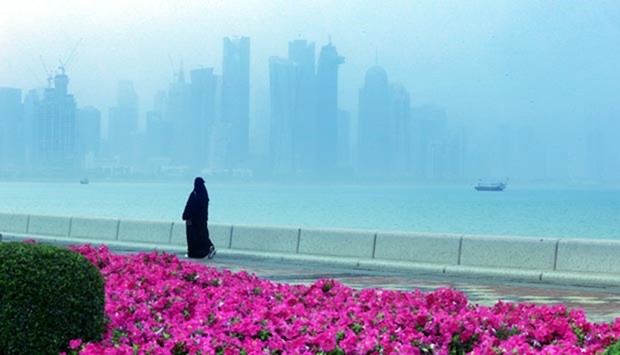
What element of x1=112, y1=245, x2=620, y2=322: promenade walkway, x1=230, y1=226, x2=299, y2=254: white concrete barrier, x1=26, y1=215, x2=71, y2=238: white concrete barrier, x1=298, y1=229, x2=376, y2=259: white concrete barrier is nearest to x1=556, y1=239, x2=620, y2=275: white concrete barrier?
x1=112, y1=245, x2=620, y2=322: promenade walkway

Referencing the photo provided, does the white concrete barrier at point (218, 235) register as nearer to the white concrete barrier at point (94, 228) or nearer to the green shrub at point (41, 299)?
the white concrete barrier at point (94, 228)

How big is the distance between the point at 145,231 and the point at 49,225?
3642 mm

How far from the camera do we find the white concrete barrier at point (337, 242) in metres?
18.4

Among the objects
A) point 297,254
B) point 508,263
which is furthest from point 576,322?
point 297,254

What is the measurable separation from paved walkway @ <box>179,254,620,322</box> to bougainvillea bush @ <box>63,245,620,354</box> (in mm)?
2480

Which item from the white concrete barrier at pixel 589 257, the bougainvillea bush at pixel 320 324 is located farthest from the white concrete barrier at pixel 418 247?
the bougainvillea bush at pixel 320 324

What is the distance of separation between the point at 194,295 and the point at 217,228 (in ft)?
36.4

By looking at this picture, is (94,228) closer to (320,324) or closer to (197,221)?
Result: (197,221)

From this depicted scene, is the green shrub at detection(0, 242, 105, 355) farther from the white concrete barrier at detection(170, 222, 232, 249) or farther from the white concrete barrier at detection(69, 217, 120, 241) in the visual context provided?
the white concrete barrier at detection(69, 217, 120, 241)

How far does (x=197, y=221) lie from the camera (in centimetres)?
1930

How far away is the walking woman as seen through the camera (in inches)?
758

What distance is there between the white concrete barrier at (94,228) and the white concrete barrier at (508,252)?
940cm

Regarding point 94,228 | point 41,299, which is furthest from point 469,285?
point 94,228

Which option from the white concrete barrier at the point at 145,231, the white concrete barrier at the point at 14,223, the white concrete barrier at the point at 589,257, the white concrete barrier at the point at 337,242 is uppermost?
the white concrete barrier at the point at 589,257
